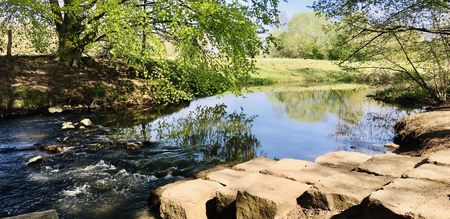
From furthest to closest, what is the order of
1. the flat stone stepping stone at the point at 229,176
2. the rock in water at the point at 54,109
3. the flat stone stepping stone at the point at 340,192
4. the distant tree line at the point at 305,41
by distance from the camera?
the distant tree line at the point at 305,41 → the rock in water at the point at 54,109 → the flat stone stepping stone at the point at 229,176 → the flat stone stepping stone at the point at 340,192

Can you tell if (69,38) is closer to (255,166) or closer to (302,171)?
(255,166)

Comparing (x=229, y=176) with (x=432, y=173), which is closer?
(x=432, y=173)

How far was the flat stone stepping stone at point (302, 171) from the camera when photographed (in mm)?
7577

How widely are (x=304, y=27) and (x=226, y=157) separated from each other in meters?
96.2

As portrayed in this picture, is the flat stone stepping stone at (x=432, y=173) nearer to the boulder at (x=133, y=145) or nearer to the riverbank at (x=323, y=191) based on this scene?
the riverbank at (x=323, y=191)

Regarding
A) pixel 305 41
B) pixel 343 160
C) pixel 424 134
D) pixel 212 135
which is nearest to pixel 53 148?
pixel 212 135

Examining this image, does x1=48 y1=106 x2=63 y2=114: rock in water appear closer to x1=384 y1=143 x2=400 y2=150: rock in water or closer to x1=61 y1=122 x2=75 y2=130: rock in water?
x1=61 y1=122 x2=75 y2=130: rock in water

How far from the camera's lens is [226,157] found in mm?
13430

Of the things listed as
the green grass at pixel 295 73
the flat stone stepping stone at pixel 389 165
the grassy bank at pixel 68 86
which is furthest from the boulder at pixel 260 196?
the green grass at pixel 295 73

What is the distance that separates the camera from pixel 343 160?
8773 mm

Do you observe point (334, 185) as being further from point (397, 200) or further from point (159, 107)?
point (159, 107)

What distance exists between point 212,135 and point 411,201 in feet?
38.9

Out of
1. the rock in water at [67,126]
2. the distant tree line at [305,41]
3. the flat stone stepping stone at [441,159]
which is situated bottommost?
the rock in water at [67,126]

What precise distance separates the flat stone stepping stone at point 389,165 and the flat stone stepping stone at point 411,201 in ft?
3.61
